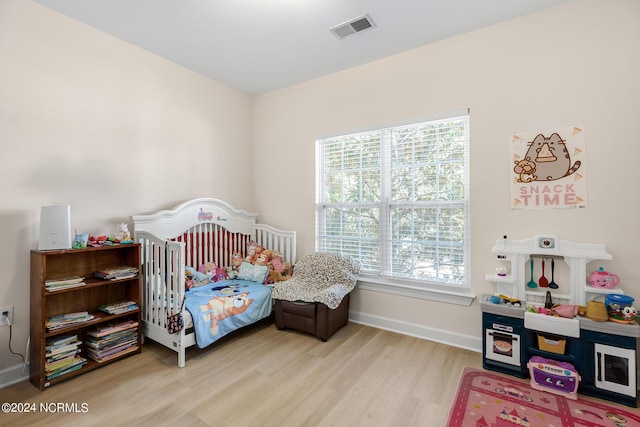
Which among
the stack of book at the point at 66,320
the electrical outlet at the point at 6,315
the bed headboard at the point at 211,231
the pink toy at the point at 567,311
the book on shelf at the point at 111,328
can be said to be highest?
the bed headboard at the point at 211,231

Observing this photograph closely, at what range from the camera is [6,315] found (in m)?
2.04

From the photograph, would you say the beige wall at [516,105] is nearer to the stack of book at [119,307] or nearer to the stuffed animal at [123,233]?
the stuffed animal at [123,233]

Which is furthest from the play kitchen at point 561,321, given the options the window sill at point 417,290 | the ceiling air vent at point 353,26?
the ceiling air vent at point 353,26

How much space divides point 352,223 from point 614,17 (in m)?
2.50

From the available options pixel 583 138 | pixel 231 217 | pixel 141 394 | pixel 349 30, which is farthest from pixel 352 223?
pixel 141 394

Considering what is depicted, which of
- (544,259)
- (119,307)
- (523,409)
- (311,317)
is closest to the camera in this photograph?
(523,409)

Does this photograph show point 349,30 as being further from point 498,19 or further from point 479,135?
point 479,135

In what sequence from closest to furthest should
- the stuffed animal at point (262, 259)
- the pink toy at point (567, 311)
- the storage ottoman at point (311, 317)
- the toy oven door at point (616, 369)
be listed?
the toy oven door at point (616, 369), the pink toy at point (567, 311), the storage ottoman at point (311, 317), the stuffed animal at point (262, 259)

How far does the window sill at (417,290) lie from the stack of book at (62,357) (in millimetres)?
2369

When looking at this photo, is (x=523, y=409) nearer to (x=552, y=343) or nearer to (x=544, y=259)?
(x=552, y=343)

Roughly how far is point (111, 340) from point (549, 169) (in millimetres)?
3547

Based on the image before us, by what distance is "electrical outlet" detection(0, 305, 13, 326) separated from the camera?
79.4 inches

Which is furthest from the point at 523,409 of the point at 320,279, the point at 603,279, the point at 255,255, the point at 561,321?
the point at 255,255

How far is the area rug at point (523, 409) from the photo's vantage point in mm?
1636
